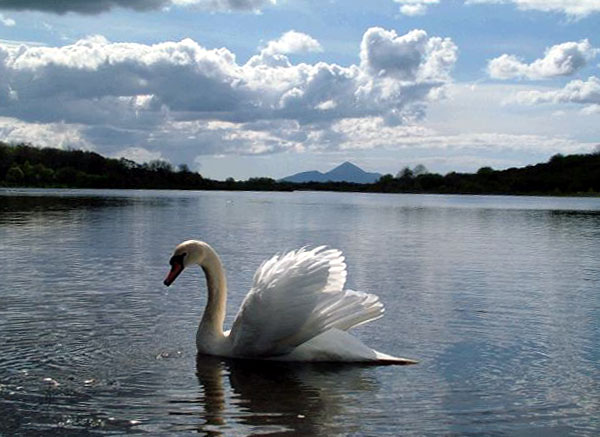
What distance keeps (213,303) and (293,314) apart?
1552 mm

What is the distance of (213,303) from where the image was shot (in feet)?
36.9

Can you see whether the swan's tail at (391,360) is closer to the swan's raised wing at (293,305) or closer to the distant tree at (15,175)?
the swan's raised wing at (293,305)

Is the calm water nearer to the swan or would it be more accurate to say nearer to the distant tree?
the swan

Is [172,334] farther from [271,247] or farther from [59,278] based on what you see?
[271,247]

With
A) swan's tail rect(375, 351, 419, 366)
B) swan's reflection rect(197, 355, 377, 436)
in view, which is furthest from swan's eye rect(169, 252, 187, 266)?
swan's tail rect(375, 351, 419, 366)

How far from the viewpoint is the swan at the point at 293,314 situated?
10.2 metres

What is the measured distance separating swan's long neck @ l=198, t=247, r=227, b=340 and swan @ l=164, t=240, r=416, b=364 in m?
0.01

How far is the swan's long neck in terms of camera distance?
11.1 m

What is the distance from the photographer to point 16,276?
18.7m

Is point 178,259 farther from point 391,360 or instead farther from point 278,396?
point 391,360

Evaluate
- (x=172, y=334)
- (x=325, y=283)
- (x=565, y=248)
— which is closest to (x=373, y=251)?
(x=565, y=248)

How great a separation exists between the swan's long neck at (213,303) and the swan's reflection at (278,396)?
1.17ft

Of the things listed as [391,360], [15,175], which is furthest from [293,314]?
[15,175]

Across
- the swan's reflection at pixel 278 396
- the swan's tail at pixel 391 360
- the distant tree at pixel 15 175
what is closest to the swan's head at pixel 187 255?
the swan's reflection at pixel 278 396
